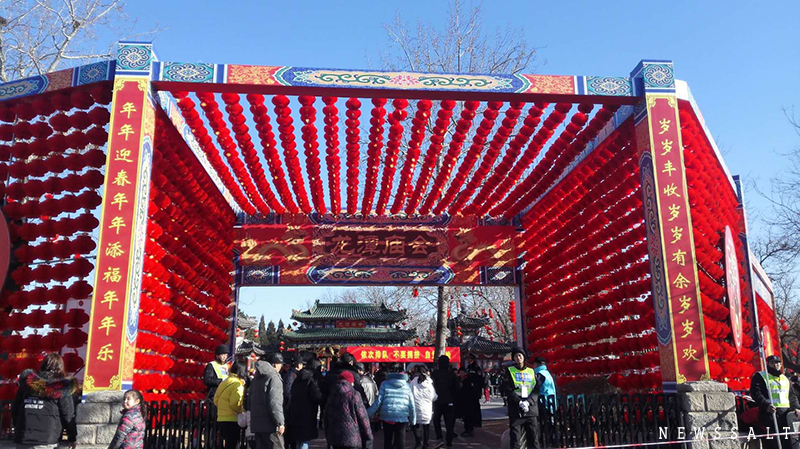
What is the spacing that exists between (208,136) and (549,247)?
257 inches

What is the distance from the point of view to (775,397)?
703 cm

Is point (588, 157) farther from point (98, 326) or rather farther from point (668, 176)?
point (98, 326)

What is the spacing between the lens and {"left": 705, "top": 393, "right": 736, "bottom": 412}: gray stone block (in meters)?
6.87

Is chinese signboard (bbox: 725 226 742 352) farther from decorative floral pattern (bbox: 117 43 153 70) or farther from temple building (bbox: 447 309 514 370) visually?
temple building (bbox: 447 309 514 370)

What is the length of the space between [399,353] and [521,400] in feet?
87.5

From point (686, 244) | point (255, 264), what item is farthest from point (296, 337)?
point (686, 244)

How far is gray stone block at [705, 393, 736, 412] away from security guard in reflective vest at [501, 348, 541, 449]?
6.05ft

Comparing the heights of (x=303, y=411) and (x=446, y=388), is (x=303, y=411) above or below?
below

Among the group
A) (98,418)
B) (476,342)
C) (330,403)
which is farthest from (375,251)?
(476,342)

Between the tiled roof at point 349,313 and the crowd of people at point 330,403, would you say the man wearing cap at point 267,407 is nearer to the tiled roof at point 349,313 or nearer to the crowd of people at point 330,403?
the crowd of people at point 330,403

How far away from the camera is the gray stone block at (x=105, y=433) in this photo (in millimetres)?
6297

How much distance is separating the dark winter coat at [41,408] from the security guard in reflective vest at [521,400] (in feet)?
13.8

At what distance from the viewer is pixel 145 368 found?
784 centimetres

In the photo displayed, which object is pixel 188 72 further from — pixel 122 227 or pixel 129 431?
pixel 129 431
